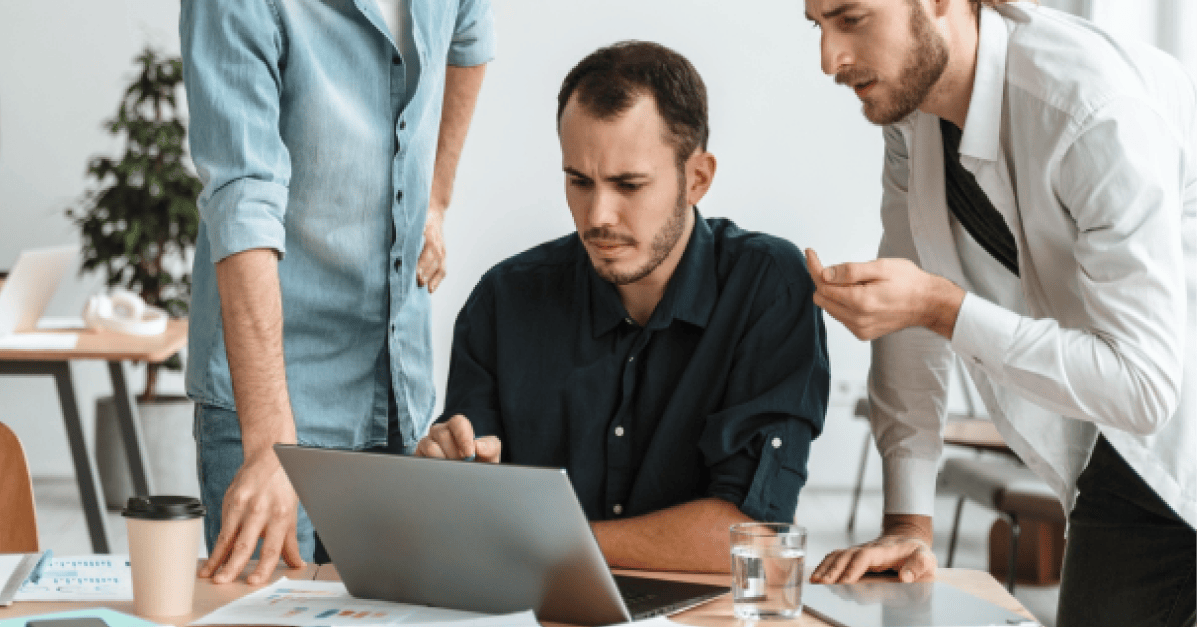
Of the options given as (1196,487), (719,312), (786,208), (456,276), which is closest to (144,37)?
(456,276)

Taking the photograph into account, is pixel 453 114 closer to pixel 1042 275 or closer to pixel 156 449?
pixel 1042 275

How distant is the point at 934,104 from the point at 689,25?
3.28 m

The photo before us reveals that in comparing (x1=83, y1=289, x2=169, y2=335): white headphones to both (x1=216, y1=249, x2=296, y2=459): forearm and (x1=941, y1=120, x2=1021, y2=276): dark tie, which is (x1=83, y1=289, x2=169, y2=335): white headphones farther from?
(x1=941, y1=120, x2=1021, y2=276): dark tie

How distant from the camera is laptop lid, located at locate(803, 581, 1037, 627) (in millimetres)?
1114

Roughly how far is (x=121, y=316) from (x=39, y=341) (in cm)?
31

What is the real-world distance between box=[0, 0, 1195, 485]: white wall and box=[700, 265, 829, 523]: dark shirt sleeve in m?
3.08

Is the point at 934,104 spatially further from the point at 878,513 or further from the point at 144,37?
the point at 144,37

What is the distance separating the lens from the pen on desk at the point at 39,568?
1233 millimetres

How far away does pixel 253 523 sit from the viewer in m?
1.27

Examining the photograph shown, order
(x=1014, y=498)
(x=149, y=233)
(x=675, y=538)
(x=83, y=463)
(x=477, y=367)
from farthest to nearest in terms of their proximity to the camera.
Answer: (x=149, y=233), (x=83, y=463), (x=1014, y=498), (x=477, y=367), (x=675, y=538)

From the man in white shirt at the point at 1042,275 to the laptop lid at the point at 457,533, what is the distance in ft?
1.13

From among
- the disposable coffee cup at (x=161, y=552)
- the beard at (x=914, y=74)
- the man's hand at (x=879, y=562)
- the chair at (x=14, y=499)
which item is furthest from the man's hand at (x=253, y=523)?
the beard at (x=914, y=74)

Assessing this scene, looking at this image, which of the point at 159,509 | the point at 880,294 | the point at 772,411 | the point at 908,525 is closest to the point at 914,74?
the point at 880,294

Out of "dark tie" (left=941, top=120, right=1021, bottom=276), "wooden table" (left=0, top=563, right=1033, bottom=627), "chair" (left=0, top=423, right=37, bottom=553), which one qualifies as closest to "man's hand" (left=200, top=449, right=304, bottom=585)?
"wooden table" (left=0, top=563, right=1033, bottom=627)
